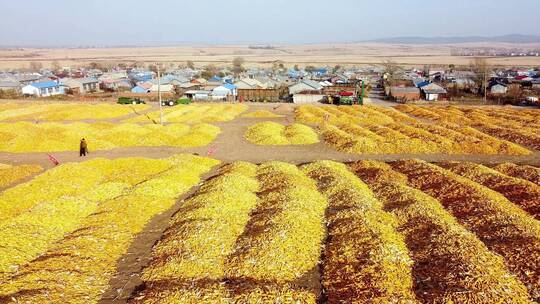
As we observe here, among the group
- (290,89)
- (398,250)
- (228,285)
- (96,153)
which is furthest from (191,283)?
(290,89)

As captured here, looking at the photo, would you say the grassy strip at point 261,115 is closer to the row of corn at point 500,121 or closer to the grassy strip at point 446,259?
the row of corn at point 500,121

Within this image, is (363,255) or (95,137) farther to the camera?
(95,137)

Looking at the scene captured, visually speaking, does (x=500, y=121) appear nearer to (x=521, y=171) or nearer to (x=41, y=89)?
(x=521, y=171)

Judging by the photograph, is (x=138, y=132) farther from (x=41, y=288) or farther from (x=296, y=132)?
(x=41, y=288)

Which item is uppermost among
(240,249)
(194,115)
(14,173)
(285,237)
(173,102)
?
(173,102)

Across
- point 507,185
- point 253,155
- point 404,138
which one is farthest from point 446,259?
point 404,138
